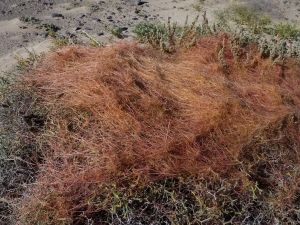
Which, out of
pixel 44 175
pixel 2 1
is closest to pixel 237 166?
pixel 44 175

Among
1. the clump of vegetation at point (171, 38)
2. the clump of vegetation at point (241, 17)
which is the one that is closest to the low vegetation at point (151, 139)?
the clump of vegetation at point (171, 38)

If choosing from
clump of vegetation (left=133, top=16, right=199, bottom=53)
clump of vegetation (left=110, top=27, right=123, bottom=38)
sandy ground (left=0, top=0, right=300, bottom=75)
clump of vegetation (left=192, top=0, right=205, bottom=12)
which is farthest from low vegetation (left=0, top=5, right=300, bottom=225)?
clump of vegetation (left=192, top=0, right=205, bottom=12)

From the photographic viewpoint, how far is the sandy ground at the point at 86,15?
194 inches

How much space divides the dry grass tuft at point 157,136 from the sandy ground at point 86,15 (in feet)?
4.54

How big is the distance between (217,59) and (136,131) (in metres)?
1.55

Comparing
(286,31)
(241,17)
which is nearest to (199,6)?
(241,17)

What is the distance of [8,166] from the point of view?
8.97 ft

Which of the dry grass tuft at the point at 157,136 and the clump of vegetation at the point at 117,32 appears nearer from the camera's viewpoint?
the dry grass tuft at the point at 157,136

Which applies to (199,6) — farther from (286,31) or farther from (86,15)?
(86,15)

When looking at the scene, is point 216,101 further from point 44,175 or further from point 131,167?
point 44,175

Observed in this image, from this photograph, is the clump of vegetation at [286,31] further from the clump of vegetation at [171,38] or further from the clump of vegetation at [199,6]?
the clump of vegetation at [171,38]

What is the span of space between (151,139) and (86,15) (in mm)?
3534

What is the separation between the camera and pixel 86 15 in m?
5.59

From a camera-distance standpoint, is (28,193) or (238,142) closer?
(28,193)
